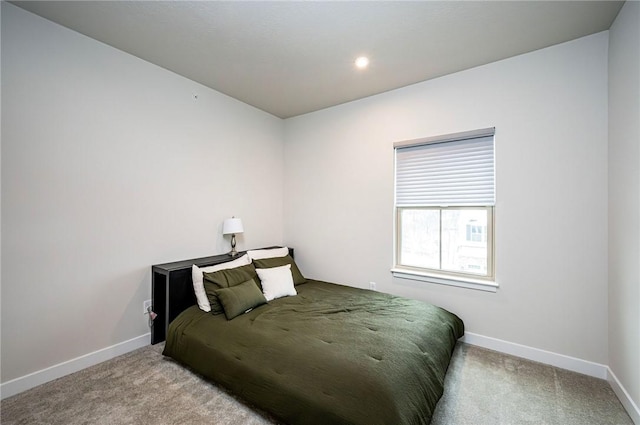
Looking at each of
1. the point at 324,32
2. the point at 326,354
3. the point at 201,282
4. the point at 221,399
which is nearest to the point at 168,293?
the point at 201,282

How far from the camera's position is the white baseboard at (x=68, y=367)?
1964 mm

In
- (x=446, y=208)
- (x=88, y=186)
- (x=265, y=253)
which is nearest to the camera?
(x=88, y=186)

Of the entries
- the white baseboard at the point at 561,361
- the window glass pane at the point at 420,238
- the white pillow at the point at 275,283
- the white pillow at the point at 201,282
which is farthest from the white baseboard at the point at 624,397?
the white pillow at the point at 201,282

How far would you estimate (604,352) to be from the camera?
221 centimetres

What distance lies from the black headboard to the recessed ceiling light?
2.63 meters

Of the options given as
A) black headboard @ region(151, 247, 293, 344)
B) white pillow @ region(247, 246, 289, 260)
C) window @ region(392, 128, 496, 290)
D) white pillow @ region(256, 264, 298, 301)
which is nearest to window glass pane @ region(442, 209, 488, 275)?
window @ region(392, 128, 496, 290)

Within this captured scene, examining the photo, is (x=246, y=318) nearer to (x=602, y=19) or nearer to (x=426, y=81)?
(x=426, y=81)

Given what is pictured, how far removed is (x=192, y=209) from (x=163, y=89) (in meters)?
1.31

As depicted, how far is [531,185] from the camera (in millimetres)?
2496

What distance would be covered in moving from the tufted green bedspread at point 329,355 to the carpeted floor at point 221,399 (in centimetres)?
15

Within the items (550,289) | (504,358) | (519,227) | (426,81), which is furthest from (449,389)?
(426,81)

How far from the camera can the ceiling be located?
1.96 metres

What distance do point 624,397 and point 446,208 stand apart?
74.7 inches

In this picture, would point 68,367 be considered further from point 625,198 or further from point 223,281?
point 625,198
